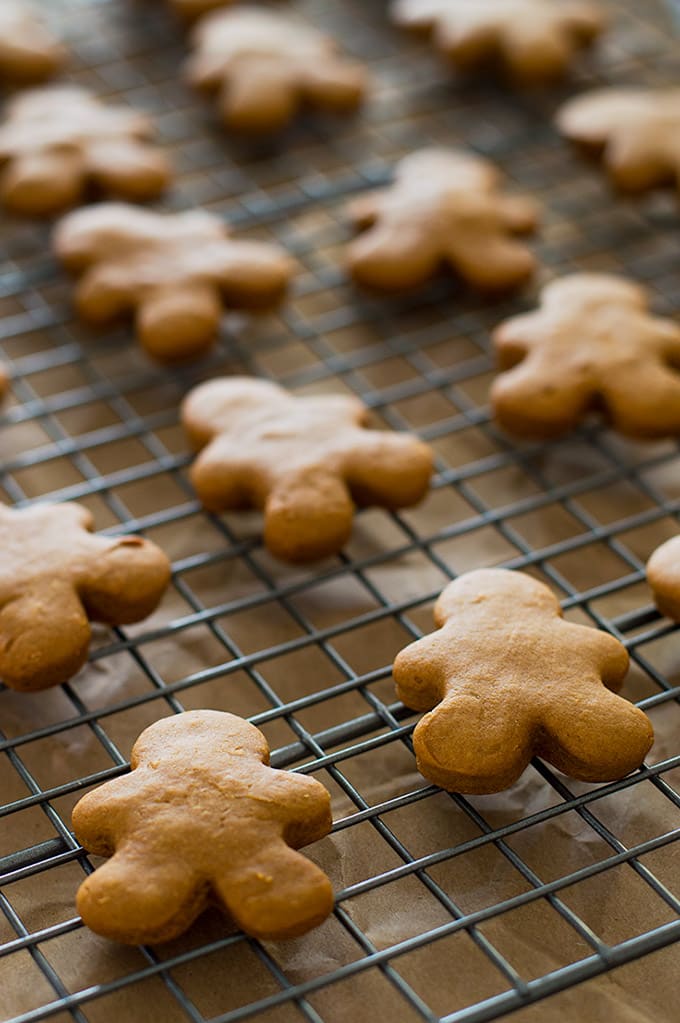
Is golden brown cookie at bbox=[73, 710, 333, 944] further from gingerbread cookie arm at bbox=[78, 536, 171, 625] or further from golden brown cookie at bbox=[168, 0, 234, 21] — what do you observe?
golden brown cookie at bbox=[168, 0, 234, 21]

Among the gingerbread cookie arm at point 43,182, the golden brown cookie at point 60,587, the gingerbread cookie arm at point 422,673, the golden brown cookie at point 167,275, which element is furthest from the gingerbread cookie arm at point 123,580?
the gingerbread cookie arm at point 43,182

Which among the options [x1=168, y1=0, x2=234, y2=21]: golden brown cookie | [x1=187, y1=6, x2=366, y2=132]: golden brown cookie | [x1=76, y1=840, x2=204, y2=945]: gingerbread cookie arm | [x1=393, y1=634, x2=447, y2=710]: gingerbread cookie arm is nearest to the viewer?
[x1=76, y1=840, x2=204, y2=945]: gingerbread cookie arm

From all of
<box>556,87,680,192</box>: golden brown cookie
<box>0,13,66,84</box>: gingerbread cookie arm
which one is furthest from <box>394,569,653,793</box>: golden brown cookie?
<box>0,13,66,84</box>: gingerbread cookie arm

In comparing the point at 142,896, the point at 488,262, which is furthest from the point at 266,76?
the point at 142,896

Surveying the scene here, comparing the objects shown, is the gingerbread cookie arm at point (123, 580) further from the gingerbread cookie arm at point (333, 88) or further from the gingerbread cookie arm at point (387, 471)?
the gingerbread cookie arm at point (333, 88)

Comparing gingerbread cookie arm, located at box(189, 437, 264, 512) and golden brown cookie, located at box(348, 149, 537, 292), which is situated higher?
golden brown cookie, located at box(348, 149, 537, 292)

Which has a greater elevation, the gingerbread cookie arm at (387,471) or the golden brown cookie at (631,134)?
the golden brown cookie at (631,134)

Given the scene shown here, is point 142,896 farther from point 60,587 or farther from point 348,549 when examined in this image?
point 348,549
